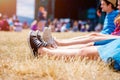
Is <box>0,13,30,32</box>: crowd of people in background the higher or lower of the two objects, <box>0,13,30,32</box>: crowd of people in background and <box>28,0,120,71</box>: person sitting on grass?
the lower

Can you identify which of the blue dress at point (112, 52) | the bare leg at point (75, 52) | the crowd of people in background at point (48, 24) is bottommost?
the crowd of people in background at point (48, 24)

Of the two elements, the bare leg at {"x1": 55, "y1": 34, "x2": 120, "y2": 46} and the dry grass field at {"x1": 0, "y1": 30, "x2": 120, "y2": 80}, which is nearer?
the dry grass field at {"x1": 0, "y1": 30, "x2": 120, "y2": 80}

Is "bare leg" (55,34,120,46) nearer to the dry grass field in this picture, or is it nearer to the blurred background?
the dry grass field

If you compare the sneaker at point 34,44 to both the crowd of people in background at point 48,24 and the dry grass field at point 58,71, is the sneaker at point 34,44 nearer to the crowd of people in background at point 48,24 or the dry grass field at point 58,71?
the dry grass field at point 58,71

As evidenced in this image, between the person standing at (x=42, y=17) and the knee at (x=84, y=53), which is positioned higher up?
the knee at (x=84, y=53)

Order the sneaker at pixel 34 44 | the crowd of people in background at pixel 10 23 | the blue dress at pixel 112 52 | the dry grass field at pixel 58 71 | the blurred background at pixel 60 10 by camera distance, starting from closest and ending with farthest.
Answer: the dry grass field at pixel 58 71 < the blue dress at pixel 112 52 < the sneaker at pixel 34 44 < the crowd of people in background at pixel 10 23 < the blurred background at pixel 60 10

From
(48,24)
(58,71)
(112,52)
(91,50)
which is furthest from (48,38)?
(48,24)

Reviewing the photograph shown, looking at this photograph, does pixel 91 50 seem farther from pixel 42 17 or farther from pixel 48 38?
pixel 42 17

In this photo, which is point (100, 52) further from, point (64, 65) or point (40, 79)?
point (40, 79)

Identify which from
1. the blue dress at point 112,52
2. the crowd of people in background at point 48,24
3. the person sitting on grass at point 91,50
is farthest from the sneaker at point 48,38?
the crowd of people in background at point 48,24

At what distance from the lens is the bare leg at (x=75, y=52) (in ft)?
9.25

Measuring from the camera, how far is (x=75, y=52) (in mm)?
2881

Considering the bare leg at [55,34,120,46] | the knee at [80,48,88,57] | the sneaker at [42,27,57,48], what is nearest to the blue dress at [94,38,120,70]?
the knee at [80,48,88,57]

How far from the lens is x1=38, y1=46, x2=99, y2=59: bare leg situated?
9.25ft
